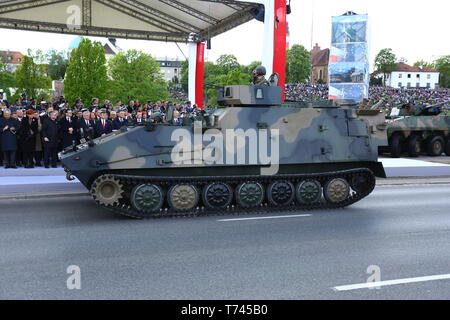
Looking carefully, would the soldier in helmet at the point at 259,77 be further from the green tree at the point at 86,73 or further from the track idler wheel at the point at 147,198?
the green tree at the point at 86,73

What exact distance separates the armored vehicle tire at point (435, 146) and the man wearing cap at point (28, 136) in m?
18.0

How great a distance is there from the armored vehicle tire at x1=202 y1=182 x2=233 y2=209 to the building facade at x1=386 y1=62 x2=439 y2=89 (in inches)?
4564

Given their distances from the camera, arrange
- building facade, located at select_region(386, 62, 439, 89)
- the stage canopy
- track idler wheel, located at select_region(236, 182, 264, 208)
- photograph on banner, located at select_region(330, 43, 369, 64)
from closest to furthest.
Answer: track idler wheel, located at select_region(236, 182, 264, 208) < the stage canopy < photograph on banner, located at select_region(330, 43, 369, 64) < building facade, located at select_region(386, 62, 439, 89)

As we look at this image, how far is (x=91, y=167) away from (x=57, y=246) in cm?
217

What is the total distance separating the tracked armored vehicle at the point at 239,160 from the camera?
31.5 feet

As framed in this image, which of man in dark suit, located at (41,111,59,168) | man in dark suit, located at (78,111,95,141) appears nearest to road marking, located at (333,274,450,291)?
man in dark suit, located at (78,111,95,141)

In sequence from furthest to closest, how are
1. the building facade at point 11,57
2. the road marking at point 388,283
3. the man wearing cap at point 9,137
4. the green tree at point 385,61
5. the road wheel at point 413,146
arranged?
the building facade at point 11,57 < the green tree at point 385,61 < the road wheel at point 413,146 < the man wearing cap at point 9,137 < the road marking at point 388,283

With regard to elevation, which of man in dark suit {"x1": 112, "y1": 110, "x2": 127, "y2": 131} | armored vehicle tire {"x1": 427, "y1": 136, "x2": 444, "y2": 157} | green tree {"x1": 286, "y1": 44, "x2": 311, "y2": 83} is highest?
green tree {"x1": 286, "y1": 44, "x2": 311, "y2": 83}

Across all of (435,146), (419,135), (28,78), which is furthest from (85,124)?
(28,78)

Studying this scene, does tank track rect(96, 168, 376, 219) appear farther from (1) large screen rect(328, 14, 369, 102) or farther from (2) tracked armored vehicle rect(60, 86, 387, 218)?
(1) large screen rect(328, 14, 369, 102)

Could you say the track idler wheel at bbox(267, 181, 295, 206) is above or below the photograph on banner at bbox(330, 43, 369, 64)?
below

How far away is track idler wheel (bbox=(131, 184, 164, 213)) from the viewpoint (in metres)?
9.57

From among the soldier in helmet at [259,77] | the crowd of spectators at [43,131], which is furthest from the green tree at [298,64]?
the soldier in helmet at [259,77]

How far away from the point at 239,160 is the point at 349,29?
27.2 metres
